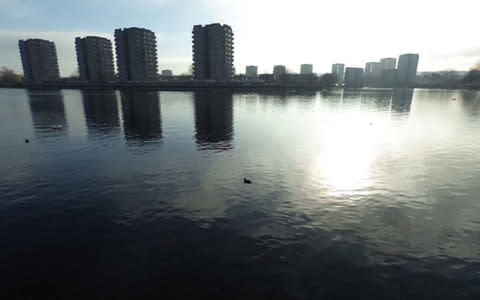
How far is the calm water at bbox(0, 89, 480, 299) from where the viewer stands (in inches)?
561

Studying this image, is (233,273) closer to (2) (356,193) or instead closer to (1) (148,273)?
(1) (148,273)

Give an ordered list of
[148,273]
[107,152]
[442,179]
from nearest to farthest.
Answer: [148,273] → [442,179] → [107,152]

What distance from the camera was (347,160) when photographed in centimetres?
3681

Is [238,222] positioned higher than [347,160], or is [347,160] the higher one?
[347,160]

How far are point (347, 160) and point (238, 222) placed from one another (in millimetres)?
23339

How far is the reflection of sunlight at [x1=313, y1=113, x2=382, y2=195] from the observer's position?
92.7 ft

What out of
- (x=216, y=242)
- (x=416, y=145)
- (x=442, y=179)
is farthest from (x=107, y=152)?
(x=416, y=145)

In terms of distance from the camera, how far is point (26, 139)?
4641 cm

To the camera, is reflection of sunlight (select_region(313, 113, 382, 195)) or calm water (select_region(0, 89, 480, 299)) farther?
reflection of sunlight (select_region(313, 113, 382, 195))

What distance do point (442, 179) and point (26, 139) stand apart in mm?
66248

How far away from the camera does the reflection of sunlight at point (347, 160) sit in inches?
1113

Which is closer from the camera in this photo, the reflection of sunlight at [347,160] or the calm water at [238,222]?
the calm water at [238,222]

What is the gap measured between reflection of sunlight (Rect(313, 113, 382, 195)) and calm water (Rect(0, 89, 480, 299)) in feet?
1.07

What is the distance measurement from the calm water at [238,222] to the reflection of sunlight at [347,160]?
326 mm
